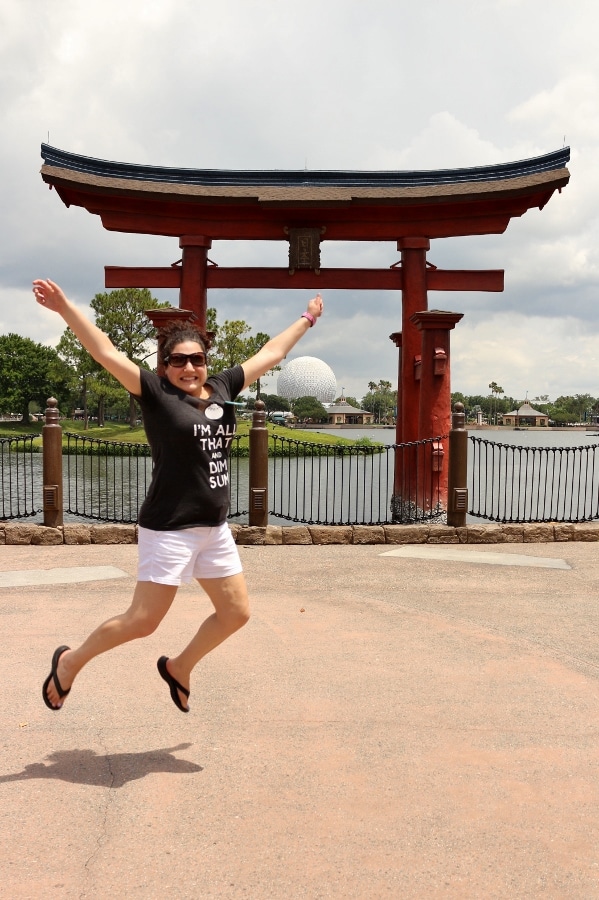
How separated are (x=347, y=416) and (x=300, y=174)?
139731mm

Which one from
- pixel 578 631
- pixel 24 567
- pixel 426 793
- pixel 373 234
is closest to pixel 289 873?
pixel 426 793

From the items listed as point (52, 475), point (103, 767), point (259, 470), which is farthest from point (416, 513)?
point (103, 767)

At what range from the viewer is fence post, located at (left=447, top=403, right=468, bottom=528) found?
9836mm

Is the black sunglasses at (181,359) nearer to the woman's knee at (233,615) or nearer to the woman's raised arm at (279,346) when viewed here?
the woman's raised arm at (279,346)

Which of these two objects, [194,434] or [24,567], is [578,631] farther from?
[24,567]

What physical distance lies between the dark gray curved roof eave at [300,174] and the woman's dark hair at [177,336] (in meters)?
10.9

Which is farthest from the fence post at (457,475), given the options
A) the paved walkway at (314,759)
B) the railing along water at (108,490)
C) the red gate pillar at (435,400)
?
the paved walkway at (314,759)

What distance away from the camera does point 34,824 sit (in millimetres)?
2660

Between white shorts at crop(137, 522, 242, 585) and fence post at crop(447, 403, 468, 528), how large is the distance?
6896mm

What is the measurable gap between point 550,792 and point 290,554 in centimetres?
589

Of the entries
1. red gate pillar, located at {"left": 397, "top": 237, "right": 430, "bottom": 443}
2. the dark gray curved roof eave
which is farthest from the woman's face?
the dark gray curved roof eave

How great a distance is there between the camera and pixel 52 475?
9375 mm

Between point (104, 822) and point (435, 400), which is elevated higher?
point (435, 400)

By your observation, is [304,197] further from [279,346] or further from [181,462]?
[181,462]
